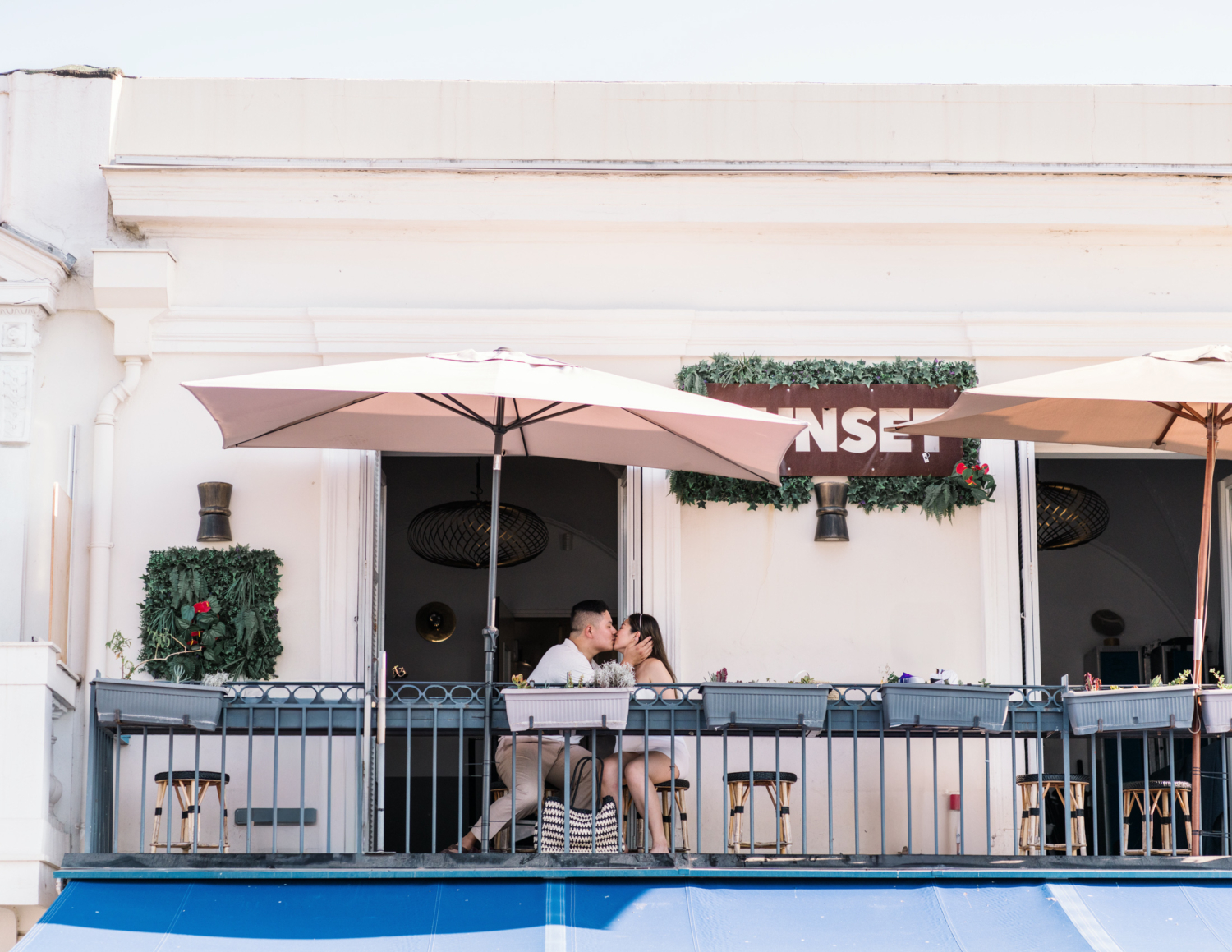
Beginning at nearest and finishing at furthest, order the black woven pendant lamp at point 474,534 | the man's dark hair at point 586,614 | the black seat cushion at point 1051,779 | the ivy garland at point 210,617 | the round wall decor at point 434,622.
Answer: the black seat cushion at point 1051,779, the man's dark hair at point 586,614, the ivy garland at point 210,617, the black woven pendant lamp at point 474,534, the round wall decor at point 434,622

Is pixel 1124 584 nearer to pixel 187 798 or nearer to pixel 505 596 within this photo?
pixel 505 596

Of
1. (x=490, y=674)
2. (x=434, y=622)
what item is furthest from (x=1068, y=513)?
(x=434, y=622)

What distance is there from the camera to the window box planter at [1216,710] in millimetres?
6375

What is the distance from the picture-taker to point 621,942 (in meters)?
5.59

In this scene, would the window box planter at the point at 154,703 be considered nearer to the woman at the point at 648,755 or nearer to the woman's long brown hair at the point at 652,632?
the woman at the point at 648,755

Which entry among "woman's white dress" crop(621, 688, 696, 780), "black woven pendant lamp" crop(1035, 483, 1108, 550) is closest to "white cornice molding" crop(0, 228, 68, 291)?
"woman's white dress" crop(621, 688, 696, 780)

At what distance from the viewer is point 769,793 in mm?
7371

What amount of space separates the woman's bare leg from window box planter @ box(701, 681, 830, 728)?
59cm

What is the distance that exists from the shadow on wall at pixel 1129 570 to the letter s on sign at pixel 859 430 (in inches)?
206

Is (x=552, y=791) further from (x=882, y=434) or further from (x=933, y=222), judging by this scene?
(x=933, y=222)

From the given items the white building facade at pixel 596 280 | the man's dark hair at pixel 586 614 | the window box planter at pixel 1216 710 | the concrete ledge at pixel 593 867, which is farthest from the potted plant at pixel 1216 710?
the man's dark hair at pixel 586 614

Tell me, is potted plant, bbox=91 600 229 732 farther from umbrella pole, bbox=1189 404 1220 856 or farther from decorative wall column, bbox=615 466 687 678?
umbrella pole, bbox=1189 404 1220 856

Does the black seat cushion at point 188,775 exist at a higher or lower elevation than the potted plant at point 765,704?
lower

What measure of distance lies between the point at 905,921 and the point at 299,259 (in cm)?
481
